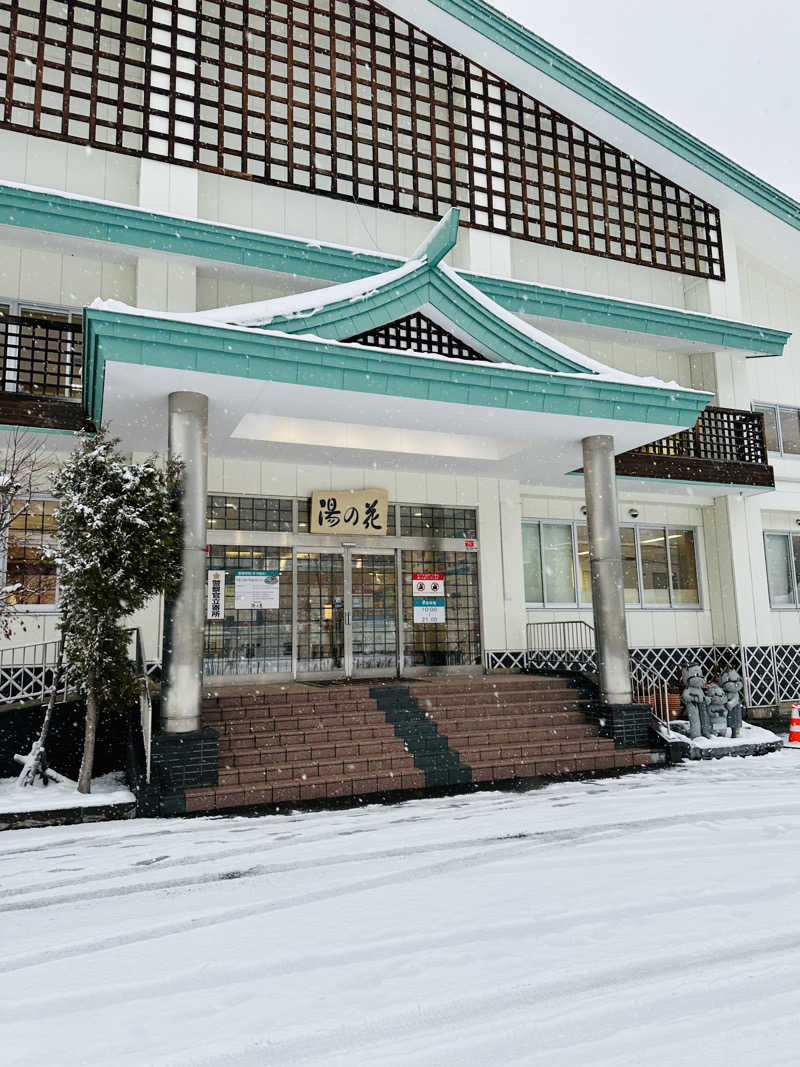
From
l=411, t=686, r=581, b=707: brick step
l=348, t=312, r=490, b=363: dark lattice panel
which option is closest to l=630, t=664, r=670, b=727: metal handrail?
l=411, t=686, r=581, b=707: brick step

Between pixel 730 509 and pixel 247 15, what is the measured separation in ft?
42.0

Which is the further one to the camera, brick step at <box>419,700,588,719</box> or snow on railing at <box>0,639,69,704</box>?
snow on railing at <box>0,639,69,704</box>

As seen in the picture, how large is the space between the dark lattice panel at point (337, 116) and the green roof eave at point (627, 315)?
1234 mm

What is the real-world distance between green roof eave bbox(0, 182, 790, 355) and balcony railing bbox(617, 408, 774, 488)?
1.73m

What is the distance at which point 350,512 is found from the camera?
517 inches

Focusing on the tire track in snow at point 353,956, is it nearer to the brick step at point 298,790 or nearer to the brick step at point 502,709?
the brick step at point 298,790

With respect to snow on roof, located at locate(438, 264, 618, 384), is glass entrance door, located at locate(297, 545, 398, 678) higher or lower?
lower

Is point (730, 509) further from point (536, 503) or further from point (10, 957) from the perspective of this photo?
point (10, 957)

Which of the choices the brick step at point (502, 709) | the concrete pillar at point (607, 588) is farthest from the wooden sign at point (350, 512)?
the concrete pillar at point (607, 588)

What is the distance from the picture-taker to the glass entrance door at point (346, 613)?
1276 cm

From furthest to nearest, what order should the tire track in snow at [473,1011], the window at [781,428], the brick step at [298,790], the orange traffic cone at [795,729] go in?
1. the window at [781,428]
2. the orange traffic cone at [795,729]
3. the brick step at [298,790]
4. the tire track in snow at [473,1011]

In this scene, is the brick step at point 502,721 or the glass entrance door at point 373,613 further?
the glass entrance door at point 373,613

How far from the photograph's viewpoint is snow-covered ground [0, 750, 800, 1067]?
9.68 feet

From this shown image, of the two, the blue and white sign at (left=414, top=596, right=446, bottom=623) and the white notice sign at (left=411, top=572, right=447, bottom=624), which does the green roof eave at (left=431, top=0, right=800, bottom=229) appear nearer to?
the white notice sign at (left=411, top=572, right=447, bottom=624)
